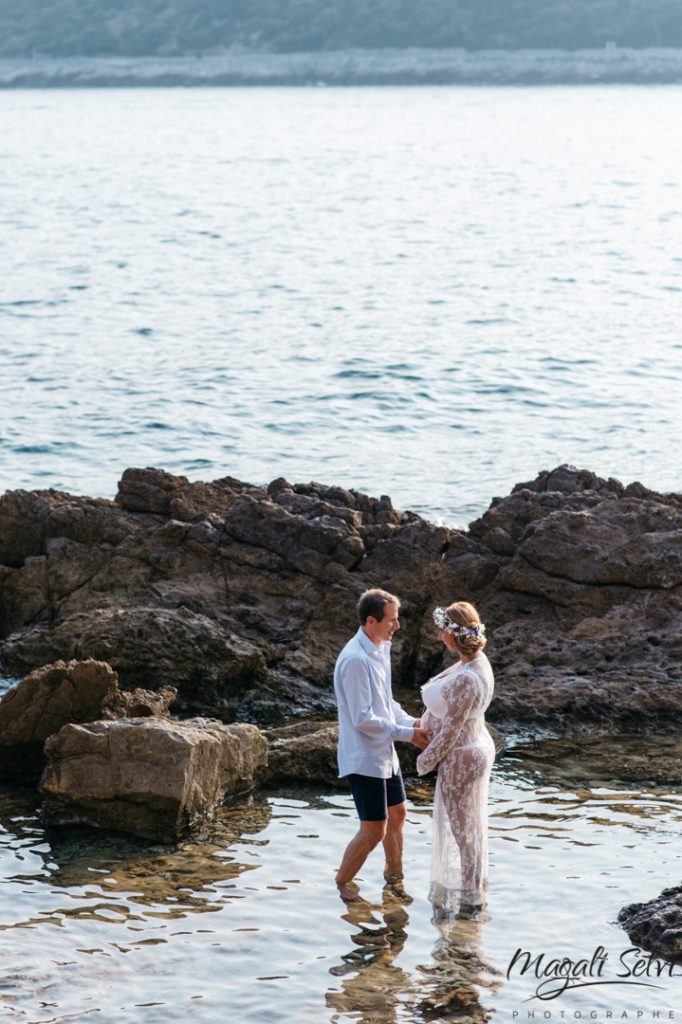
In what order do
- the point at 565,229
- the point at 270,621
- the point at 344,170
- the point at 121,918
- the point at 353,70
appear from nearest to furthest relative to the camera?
the point at 121,918 < the point at 270,621 < the point at 565,229 < the point at 344,170 < the point at 353,70

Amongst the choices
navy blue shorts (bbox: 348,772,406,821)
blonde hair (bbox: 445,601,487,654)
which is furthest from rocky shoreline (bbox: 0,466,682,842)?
blonde hair (bbox: 445,601,487,654)

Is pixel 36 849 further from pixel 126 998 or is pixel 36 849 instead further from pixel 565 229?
pixel 565 229

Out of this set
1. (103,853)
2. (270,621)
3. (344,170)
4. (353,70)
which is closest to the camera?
(103,853)

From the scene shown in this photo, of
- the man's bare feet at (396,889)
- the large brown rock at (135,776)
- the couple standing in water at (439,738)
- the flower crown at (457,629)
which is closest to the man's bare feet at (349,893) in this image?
the man's bare feet at (396,889)

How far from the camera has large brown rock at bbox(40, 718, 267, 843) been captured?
948 centimetres

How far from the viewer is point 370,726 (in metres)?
8.38

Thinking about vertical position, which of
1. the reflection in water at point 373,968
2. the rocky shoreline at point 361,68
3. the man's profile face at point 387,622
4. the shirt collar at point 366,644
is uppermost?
the rocky shoreline at point 361,68

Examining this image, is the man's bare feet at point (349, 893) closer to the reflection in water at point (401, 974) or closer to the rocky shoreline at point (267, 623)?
the reflection in water at point (401, 974)

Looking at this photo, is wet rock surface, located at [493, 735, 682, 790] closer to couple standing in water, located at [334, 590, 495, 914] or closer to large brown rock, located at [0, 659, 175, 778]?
couple standing in water, located at [334, 590, 495, 914]

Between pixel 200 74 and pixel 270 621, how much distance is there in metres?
134

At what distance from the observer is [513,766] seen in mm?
10711

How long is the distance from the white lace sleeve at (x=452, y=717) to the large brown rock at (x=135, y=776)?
6.18ft

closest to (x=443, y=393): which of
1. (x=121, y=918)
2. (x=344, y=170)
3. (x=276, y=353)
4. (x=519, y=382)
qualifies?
(x=519, y=382)

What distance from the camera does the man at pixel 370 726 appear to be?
8367 millimetres
